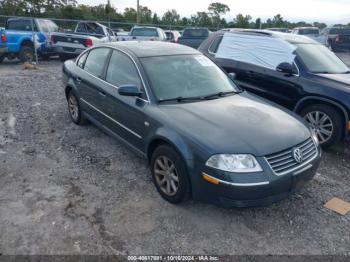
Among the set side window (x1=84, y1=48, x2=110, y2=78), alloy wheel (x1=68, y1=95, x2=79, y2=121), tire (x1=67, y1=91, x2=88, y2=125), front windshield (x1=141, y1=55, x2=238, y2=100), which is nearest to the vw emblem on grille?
front windshield (x1=141, y1=55, x2=238, y2=100)

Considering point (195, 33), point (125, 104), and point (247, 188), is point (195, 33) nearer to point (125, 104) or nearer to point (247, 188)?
point (125, 104)

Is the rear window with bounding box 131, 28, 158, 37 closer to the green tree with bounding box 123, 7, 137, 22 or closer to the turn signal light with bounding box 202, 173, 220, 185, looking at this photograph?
the turn signal light with bounding box 202, 173, 220, 185

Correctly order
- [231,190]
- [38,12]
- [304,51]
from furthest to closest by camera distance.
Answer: [38,12] < [304,51] < [231,190]

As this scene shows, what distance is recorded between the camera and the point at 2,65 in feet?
41.3

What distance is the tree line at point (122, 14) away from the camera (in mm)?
31234

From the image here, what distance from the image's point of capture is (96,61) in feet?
16.4

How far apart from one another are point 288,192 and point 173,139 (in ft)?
4.12

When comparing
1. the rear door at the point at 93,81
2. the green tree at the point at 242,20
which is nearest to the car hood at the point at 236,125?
the rear door at the point at 93,81

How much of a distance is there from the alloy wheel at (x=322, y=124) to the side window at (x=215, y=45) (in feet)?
8.31

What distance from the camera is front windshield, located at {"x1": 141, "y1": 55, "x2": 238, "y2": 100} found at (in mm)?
3848

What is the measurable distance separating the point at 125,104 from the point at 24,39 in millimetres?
10439

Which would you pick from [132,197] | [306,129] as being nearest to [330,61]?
[306,129]

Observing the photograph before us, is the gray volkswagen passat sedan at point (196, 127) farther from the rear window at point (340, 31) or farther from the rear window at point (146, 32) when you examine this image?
the rear window at point (340, 31)

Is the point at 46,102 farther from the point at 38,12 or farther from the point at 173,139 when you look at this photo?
the point at 38,12
